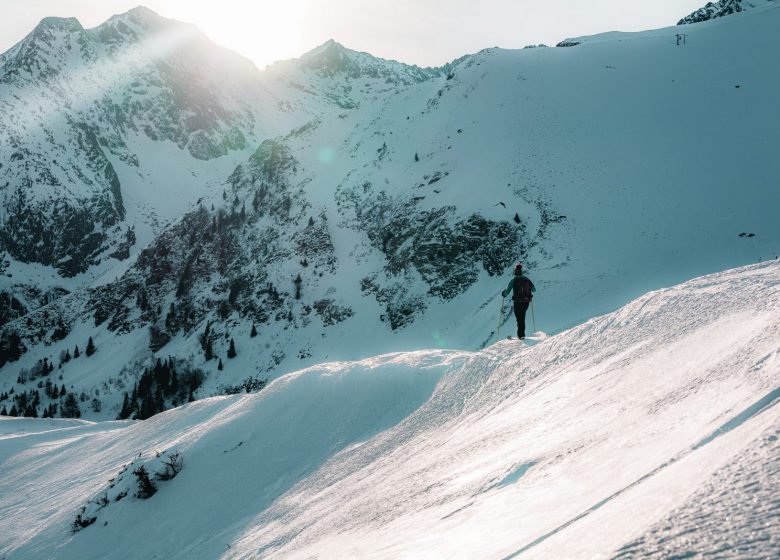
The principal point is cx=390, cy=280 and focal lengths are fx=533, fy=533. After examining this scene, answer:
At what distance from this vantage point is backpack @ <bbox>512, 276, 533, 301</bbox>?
1348 cm

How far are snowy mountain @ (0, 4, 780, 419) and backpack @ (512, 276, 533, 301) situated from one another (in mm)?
20338

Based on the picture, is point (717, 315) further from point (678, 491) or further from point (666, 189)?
point (666, 189)

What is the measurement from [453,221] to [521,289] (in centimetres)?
4044

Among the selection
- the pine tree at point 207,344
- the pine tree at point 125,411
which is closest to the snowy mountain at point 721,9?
the pine tree at point 207,344

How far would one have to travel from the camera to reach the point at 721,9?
81.8 m

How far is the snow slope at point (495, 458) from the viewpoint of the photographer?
8.09ft

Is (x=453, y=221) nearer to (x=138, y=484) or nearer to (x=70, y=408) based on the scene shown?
(x=138, y=484)

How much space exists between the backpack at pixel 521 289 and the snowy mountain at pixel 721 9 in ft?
275

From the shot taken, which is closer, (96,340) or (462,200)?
(462,200)

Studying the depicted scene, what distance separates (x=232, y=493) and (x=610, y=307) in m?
26.8

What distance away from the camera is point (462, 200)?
54.9m

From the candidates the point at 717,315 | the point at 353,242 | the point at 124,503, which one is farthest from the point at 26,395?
the point at 717,315

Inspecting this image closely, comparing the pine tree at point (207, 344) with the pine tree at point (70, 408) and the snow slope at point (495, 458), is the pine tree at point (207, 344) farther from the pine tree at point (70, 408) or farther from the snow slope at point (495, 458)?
the snow slope at point (495, 458)

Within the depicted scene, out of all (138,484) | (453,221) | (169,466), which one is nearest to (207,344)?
(453,221)
